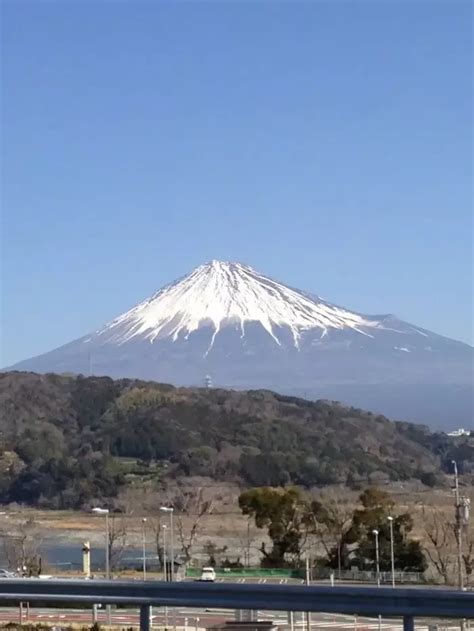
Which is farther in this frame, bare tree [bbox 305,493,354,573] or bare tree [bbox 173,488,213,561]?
bare tree [bbox 173,488,213,561]

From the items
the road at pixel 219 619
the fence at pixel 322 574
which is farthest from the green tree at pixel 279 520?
the road at pixel 219 619

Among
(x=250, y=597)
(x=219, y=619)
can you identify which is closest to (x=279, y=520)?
(x=219, y=619)

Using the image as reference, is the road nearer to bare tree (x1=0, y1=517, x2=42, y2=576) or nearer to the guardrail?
the guardrail

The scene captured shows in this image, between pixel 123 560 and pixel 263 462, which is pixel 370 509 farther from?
pixel 263 462

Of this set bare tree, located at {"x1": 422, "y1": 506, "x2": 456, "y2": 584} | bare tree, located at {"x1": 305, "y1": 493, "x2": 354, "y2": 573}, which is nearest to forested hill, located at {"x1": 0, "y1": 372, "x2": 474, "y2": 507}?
bare tree, located at {"x1": 305, "y1": 493, "x2": 354, "y2": 573}

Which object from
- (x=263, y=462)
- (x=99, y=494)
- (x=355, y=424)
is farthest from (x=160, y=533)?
(x=355, y=424)

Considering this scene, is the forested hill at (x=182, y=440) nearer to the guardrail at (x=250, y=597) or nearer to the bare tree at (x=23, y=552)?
the bare tree at (x=23, y=552)

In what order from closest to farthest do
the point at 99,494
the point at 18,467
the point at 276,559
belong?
1. the point at 276,559
2. the point at 99,494
3. the point at 18,467
